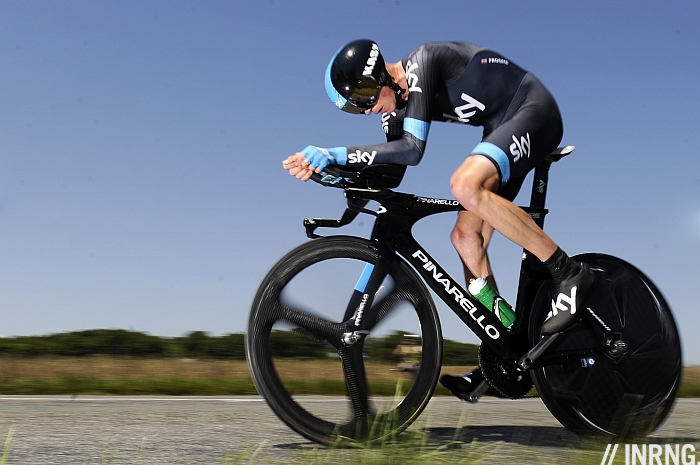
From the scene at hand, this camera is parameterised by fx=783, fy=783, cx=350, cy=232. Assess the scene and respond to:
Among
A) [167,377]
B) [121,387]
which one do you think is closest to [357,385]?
[121,387]

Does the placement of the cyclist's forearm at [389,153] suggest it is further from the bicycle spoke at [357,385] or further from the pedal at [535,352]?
the pedal at [535,352]

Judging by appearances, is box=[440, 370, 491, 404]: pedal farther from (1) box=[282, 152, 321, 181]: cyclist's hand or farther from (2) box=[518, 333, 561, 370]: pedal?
(1) box=[282, 152, 321, 181]: cyclist's hand

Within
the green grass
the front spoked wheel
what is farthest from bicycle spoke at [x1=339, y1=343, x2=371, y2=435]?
the green grass

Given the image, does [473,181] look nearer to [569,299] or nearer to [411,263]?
[411,263]

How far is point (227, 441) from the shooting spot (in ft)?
11.7

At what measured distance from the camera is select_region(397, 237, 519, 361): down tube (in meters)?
3.64

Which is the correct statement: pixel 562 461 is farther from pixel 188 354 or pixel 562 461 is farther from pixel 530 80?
pixel 188 354

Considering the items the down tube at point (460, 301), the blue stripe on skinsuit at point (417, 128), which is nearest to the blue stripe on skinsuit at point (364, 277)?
the down tube at point (460, 301)

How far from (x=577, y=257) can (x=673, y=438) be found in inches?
41.0

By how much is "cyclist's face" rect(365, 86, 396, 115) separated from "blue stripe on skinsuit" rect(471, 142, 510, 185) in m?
0.46

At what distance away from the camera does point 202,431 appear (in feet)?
12.8

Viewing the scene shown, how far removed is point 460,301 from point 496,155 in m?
0.70

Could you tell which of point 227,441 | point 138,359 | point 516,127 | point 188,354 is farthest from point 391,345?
point 138,359

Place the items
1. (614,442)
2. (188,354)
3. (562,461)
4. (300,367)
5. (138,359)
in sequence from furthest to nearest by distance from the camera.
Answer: (138,359), (188,354), (614,442), (300,367), (562,461)
